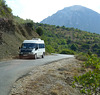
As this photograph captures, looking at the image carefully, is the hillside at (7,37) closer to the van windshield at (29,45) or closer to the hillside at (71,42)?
the van windshield at (29,45)

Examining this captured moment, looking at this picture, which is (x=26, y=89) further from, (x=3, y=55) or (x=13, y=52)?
(x=13, y=52)

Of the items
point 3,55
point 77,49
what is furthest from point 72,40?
point 3,55

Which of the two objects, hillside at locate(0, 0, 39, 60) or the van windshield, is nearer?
hillside at locate(0, 0, 39, 60)

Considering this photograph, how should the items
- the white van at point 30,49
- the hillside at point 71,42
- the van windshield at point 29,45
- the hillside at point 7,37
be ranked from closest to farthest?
the white van at point 30,49 → the hillside at point 7,37 → the van windshield at point 29,45 → the hillside at point 71,42

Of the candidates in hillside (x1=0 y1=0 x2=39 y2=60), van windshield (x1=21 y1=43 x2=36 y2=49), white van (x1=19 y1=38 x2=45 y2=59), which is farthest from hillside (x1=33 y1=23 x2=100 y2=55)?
van windshield (x1=21 y1=43 x2=36 y2=49)

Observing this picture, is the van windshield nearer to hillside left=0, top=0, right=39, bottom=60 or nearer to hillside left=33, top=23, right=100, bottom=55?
hillside left=0, top=0, right=39, bottom=60

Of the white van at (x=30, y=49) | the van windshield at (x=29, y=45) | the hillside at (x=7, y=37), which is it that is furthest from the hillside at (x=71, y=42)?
the van windshield at (x=29, y=45)

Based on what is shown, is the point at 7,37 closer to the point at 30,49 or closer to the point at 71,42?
the point at 30,49

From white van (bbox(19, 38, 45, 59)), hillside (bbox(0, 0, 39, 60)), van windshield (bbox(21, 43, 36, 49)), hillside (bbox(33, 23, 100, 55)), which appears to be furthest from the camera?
hillside (bbox(33, 23, 100, 55))

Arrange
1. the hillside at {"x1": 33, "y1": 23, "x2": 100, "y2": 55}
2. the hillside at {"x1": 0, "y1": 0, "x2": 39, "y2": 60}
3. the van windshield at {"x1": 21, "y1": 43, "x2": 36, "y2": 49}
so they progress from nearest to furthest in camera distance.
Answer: the hillside at {"x1": 0, "y1": 0, "x2": 39, "y2": 60}
the van windshield at {"x1": 21, "y1": 43, "x2": 36, "y2": 49}
the hillside at {"x1": 33, "y1": 23, "x2": 100, "y2": 55}

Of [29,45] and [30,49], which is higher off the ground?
[29,45]

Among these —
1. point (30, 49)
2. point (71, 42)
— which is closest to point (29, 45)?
point (30, 49)

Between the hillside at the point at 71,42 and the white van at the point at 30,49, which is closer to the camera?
the white van at the point at 30,49

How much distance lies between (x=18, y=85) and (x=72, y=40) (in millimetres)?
105557
